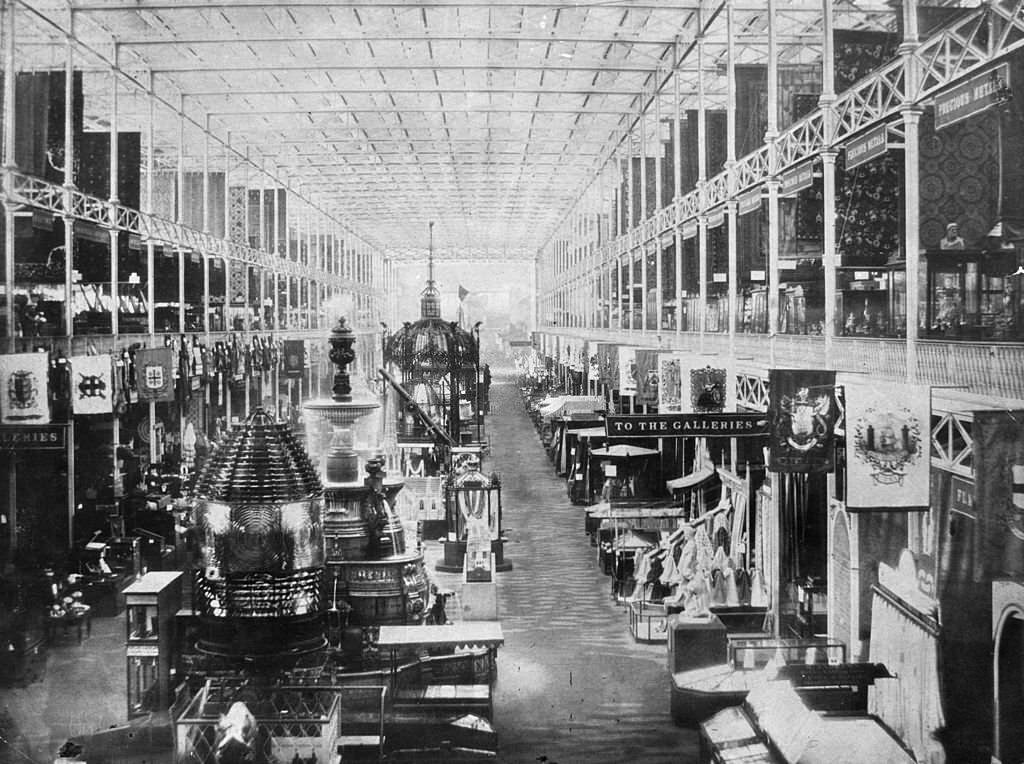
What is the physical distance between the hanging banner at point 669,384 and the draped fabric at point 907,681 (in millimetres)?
9521

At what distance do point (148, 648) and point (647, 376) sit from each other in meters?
14.9

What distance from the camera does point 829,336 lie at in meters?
14.2

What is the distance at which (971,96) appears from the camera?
32.5 feet

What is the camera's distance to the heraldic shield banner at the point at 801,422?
481 inches

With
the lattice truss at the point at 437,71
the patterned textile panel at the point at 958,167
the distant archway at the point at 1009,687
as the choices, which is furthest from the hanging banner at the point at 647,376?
the distant archway at the point at 1009,687

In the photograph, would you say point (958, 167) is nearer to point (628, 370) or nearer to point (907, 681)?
point (907, 681)

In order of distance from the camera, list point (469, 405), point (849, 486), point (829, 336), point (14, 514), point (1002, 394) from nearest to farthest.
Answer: point (1002, 394)
point (849, 486)
point (829, 336)
point (14, 514)
point (469, 405)

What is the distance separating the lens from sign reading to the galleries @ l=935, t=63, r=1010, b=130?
369 inches

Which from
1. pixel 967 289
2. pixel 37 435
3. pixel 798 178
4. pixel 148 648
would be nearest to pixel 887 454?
pixel 967 289

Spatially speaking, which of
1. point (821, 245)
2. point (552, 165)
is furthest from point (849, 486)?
point (552, 165)

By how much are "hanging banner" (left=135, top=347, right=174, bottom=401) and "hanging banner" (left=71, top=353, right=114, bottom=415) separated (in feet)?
15.6

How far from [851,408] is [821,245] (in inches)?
398

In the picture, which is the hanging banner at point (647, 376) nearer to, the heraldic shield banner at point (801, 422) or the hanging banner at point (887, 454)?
the heraldic shield banner at point (801, 422)

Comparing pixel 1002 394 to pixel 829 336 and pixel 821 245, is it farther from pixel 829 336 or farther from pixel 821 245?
pixel 821 245
